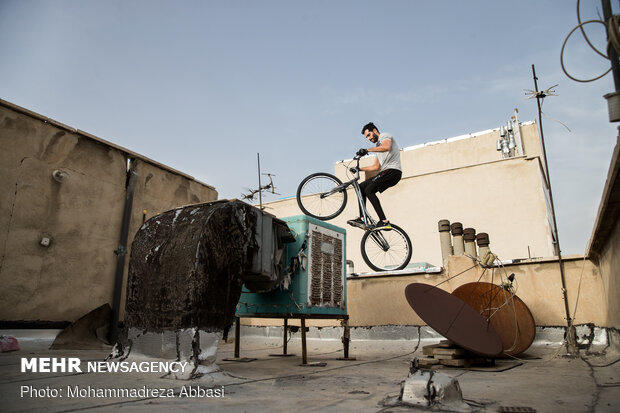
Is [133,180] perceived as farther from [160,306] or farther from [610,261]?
[610,261]

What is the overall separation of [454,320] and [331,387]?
2.57m

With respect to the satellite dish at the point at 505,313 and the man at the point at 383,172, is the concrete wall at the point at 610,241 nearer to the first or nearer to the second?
the satellite dish at the point at 505,313

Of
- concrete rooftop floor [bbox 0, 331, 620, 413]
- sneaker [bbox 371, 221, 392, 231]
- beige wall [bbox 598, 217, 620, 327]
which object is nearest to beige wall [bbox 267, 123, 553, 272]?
beige wall [bbox 598, 217, 620, 327]

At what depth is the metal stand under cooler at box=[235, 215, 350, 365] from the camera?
17.5ft

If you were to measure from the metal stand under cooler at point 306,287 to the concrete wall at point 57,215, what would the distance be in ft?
13.1

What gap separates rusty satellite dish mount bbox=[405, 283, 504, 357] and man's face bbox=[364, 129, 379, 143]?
2867mm

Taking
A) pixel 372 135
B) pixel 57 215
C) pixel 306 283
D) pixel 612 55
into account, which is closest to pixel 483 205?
pixel 372 135

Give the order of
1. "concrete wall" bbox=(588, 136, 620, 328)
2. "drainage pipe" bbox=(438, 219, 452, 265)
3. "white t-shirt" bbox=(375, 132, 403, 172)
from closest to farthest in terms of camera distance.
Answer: "concrete wall" bbox=(588, 136, 620, 328) < "white t-shirt" bbox=(375, 132, 403, 172) < "drainage pipe" bbox=(438, 219, 452, 265)

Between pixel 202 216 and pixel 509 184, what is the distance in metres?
15.2

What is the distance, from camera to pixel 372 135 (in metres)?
7.17

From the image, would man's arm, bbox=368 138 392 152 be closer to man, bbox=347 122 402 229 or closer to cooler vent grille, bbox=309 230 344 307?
man, bbox=347 122 402 229

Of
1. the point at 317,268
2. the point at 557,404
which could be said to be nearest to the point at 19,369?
the point at 317,268

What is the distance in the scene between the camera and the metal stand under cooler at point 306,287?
534 cm

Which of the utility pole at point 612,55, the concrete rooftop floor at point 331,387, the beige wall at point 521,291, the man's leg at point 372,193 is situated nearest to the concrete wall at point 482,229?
the beige wall at point 521,291
